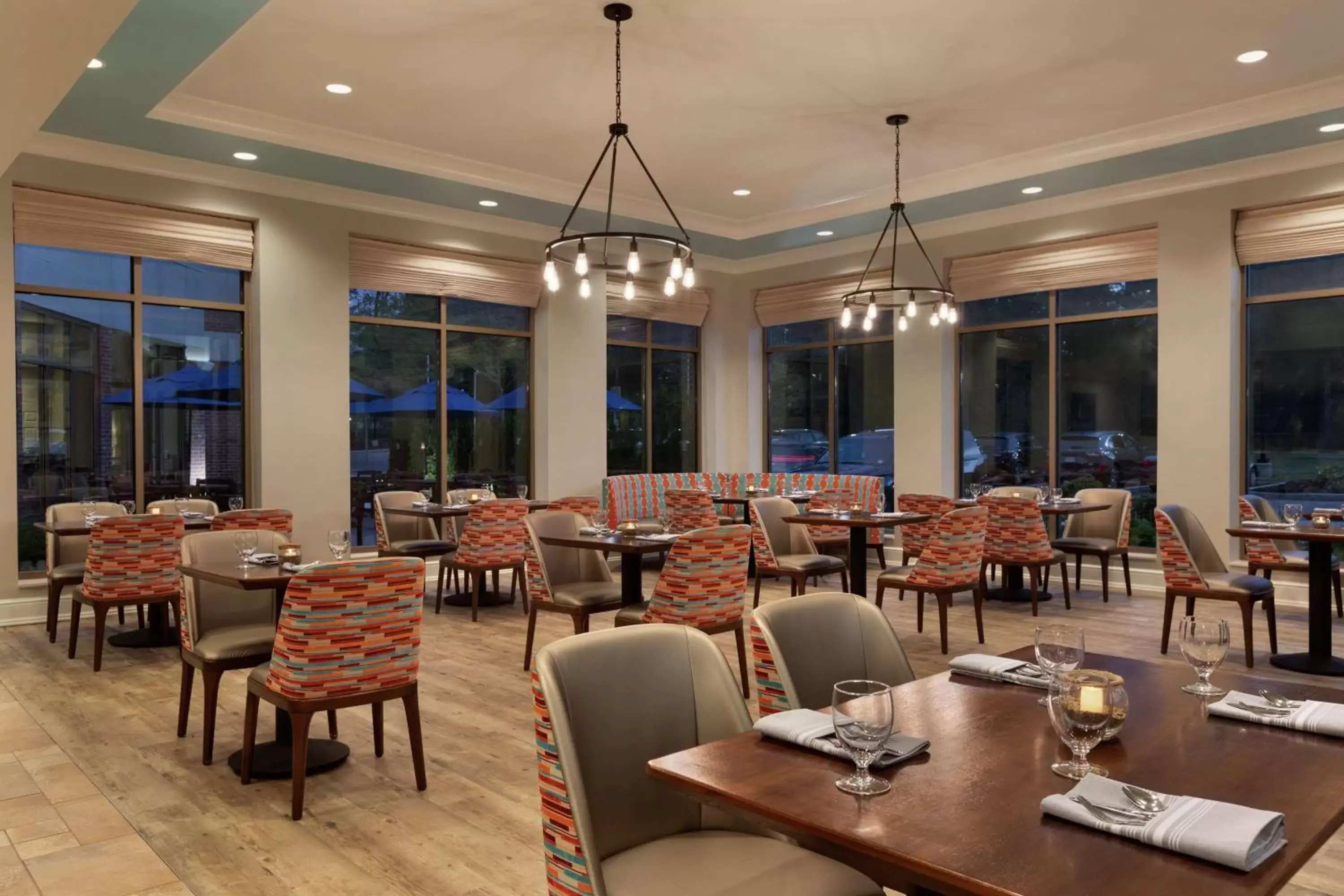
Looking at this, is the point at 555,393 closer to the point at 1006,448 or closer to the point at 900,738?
the point at 1006,448

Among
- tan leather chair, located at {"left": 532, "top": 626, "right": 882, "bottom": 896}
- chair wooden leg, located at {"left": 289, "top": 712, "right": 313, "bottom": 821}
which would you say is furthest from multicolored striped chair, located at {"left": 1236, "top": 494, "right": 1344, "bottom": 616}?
chair wooden leg, located at {"left": 289, "top": 712, "right": 313, "bottom": 821}

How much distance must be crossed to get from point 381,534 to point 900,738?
6.68 m

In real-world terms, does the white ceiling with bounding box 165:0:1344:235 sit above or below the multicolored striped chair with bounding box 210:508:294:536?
above

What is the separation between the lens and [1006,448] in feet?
30.5

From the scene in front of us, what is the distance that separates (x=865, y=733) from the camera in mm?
1464

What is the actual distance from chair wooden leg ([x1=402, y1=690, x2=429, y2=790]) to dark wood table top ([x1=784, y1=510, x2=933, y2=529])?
3198 millimetres

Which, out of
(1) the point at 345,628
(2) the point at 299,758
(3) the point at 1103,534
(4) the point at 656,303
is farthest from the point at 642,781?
(4) the point at 656,303

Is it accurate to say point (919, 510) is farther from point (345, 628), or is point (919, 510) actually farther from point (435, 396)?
point (345, 628)

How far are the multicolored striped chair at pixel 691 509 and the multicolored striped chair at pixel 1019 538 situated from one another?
2.16 meters

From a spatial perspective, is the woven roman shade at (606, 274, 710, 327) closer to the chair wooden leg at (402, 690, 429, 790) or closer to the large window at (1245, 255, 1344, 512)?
the large window at (1245, 255, 1344, 512)

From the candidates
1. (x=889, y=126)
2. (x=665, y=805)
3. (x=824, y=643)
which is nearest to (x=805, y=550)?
(x=889, y=126)

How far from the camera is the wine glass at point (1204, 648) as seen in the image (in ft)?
6.37

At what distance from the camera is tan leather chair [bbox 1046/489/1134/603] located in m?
7.56

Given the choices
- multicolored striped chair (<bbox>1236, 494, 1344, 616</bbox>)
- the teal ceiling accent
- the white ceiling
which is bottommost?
multicolored striped chair (<bbox>1236, 494, 1344, 616</bbox>)
